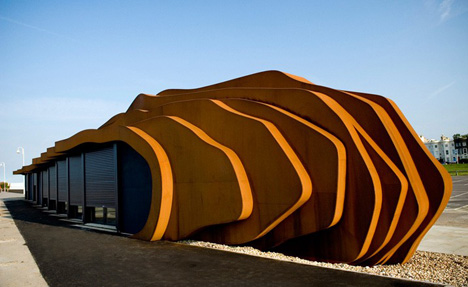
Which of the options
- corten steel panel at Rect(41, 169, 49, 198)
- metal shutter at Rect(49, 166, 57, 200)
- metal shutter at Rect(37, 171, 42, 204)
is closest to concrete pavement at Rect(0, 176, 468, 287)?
metal shutter at Rect(49, 166, 57, 200)

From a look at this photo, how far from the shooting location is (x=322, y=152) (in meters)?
9.97

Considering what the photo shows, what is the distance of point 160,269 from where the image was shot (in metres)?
8.97

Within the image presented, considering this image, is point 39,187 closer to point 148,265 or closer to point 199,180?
point 199,180

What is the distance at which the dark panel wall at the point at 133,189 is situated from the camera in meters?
14.4

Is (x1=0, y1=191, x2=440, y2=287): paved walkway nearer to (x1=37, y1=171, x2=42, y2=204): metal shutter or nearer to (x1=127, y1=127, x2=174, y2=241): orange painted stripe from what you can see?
(x1=127, y1=127, x2=174, y2=241): orange painted stripe

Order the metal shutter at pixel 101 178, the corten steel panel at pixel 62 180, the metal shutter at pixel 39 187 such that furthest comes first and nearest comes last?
the metal shutter at pixel 39 187 < the corten steel panel at pixel 62 180 < the metal shutter at pixel 101 178

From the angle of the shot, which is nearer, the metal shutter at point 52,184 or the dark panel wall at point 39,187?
the metal shutter at point 52,184

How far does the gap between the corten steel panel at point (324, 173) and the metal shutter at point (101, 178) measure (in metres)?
4.69

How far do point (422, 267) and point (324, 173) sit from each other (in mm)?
3635

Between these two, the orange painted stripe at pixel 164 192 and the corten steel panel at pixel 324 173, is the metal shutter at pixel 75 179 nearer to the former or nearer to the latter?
the orange painted stripe at pixel 164 192

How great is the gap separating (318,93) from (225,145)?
352 cm

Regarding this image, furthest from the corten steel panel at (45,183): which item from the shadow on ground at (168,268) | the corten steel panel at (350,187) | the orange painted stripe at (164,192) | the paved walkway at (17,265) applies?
the corten steel panel at (350,187)

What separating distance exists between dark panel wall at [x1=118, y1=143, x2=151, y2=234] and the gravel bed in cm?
368

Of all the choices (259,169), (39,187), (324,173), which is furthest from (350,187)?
(39,187)
